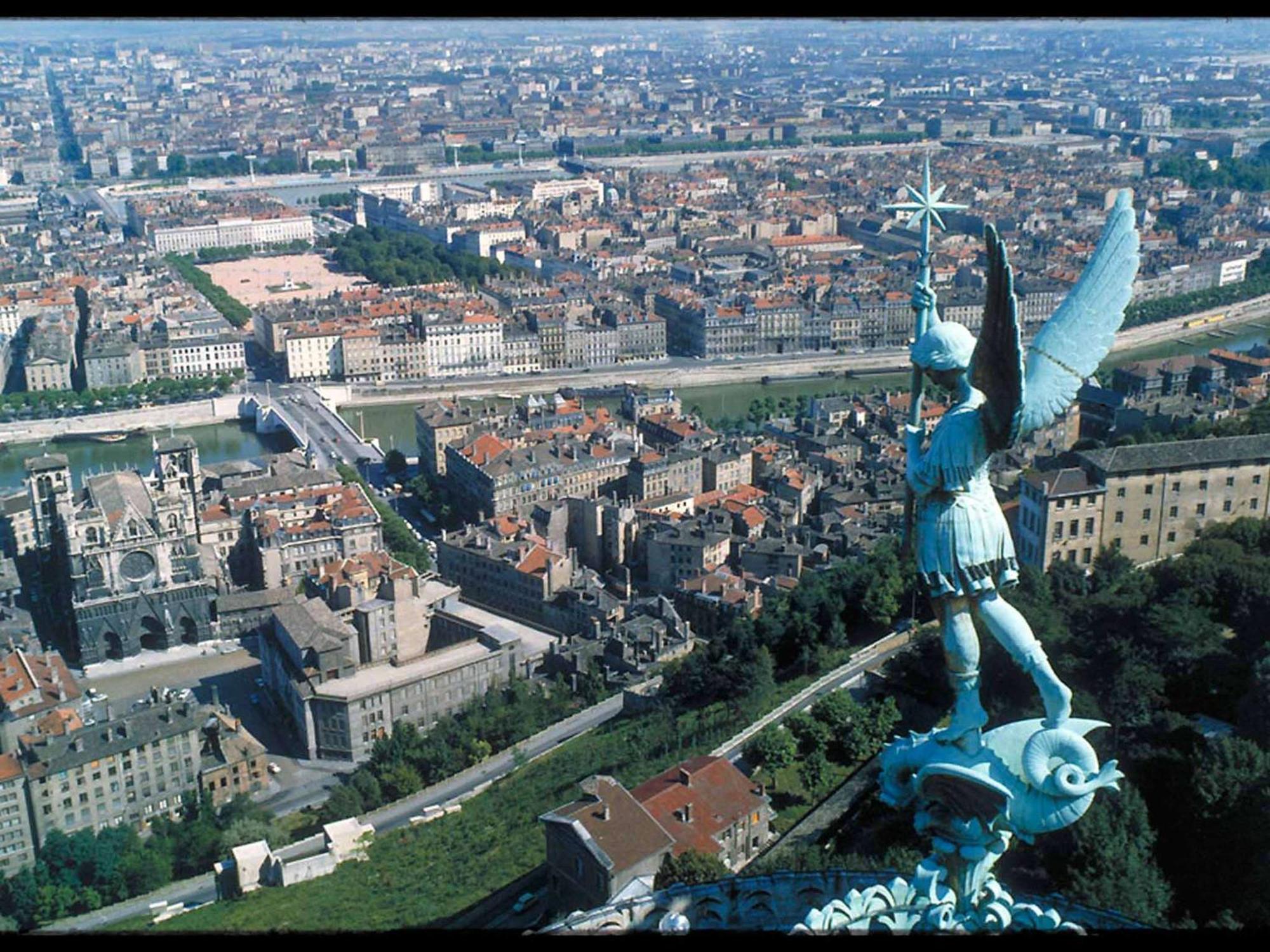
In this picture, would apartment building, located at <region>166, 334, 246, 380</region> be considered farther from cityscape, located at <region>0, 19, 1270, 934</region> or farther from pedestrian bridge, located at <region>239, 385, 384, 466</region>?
pedestrian bridge, located at <region>239, 385, 384, 466</region>

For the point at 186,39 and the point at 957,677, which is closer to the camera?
the point at 957,677

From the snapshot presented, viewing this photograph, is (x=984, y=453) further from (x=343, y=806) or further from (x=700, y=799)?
(x=343, y=806)

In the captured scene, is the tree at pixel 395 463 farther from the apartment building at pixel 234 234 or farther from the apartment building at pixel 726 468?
the apartment building at pixel 234 234

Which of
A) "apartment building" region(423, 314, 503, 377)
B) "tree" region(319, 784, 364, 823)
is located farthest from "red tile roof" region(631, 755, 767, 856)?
"apartment building" region(423, 314, 503, 377)

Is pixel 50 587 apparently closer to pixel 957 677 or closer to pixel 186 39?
pixel 957 677

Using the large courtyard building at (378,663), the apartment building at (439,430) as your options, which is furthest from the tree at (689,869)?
the apartment building at (439,430)

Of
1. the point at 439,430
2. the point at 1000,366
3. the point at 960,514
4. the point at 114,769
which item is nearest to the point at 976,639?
the point at 960,514

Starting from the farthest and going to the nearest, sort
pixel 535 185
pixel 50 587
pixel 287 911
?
pixel 535 185, pixel 50 587, pixel 287 911

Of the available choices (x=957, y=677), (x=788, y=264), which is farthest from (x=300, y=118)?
(x=957, y=677)
